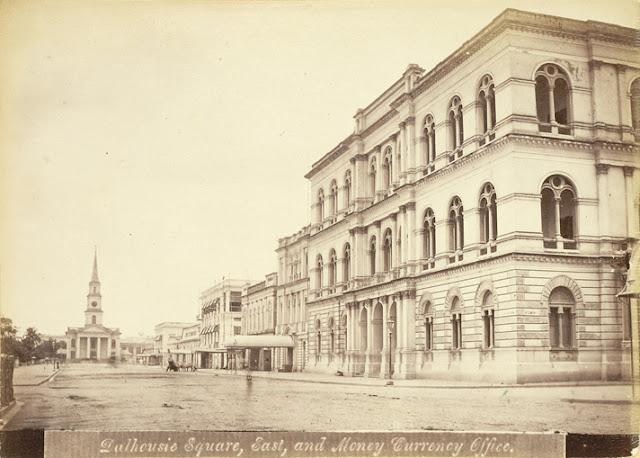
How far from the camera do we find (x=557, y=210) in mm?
12875

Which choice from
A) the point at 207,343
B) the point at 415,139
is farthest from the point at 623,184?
the point at 207,343

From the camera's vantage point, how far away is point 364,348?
20.1 metres

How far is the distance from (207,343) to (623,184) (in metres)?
9.22

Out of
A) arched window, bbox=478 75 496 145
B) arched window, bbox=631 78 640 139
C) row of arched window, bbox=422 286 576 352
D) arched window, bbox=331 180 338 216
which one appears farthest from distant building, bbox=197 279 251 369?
arched window, bbox=631 78 640 139

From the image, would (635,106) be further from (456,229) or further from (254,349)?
(254,349)

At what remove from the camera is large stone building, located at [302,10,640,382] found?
1208 centimetres

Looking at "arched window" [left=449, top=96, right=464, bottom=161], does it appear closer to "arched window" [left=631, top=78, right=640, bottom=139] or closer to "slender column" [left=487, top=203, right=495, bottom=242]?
"slender column" [left=487, top=203, right=495, bottom=242]

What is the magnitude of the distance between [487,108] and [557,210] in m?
2.37

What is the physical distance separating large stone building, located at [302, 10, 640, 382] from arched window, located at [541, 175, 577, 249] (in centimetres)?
2

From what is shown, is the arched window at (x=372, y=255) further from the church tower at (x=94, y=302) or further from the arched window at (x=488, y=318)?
the church tower at (x=94, y=302)

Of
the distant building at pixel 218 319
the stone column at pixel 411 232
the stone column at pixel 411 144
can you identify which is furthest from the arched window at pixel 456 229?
the distant building at pixel 218 319

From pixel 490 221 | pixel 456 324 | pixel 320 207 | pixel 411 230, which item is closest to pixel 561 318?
pixel 490 221

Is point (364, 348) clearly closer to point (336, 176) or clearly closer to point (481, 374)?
point (336, 176)
